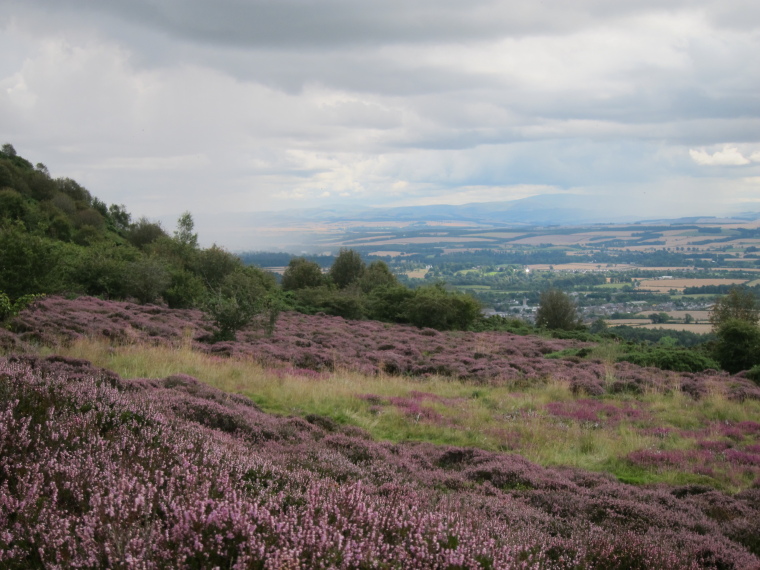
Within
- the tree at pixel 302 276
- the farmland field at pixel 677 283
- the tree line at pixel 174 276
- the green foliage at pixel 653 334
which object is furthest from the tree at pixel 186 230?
the farmland field at pixel 677 283

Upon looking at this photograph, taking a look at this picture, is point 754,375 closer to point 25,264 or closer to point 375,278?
point 25,264

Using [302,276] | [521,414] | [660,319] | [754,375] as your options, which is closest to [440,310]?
[754,375]

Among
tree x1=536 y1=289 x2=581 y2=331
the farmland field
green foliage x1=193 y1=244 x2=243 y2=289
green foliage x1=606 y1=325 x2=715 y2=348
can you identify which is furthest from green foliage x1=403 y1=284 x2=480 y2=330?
the farmland field

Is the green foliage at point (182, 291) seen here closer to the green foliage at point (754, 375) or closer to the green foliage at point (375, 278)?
the green foliage at point (375, 278)

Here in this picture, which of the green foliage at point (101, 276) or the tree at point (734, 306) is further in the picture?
the tree at point (734, 306)

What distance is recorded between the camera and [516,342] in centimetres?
3256

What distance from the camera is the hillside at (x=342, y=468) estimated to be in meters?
3.64

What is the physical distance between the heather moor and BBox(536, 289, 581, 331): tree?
74.2ft

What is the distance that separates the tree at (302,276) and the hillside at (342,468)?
140 ft

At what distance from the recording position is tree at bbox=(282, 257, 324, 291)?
199ft

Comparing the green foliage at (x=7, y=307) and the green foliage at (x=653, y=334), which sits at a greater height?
the green foliage at (x=7, y=307)

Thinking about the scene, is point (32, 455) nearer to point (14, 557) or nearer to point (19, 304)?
point (14, 557)

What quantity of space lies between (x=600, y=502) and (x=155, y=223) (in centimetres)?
8011

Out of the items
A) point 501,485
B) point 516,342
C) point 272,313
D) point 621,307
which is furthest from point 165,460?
point 621,307
